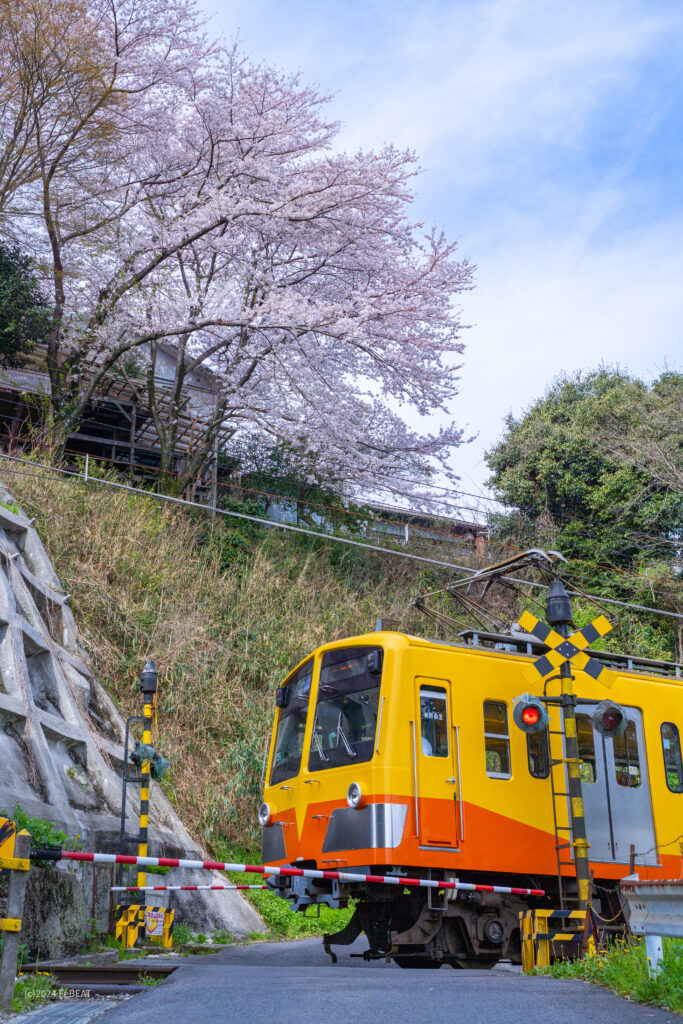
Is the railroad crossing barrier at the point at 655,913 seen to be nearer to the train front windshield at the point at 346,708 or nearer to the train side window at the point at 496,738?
the train front windshield at the point at 346,708

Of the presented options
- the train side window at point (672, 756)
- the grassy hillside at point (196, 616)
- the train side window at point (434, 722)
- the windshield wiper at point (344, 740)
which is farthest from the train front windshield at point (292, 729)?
the grassy hillside at point (196, 616)

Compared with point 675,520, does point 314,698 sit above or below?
below

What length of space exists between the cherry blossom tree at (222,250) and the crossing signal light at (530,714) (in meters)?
11.2

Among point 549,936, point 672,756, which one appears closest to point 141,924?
point 549,936

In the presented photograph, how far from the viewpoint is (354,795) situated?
8477 millimetres

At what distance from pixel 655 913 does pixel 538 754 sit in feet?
15.5

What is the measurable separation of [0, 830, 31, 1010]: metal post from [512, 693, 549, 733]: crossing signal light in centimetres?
535

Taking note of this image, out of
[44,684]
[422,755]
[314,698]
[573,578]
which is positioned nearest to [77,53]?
[44,684]

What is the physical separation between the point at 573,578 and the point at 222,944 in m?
18.1

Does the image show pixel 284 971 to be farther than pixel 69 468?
No

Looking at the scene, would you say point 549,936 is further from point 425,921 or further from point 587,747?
point 587,747

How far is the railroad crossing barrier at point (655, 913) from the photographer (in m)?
4.77

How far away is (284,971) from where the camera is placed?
7098 mm

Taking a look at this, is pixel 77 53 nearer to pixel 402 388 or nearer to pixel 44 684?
pixel 402 388
